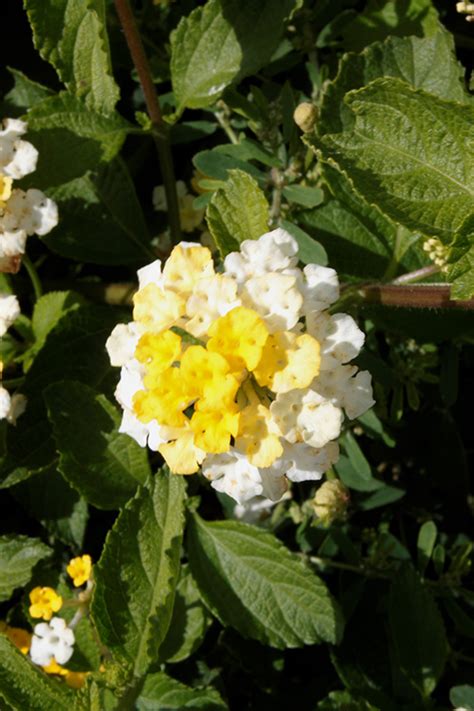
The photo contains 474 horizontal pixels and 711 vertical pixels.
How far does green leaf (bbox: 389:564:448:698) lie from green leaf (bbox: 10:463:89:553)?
1.96 feet

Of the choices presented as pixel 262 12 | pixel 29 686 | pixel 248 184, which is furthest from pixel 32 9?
pixel 29 686

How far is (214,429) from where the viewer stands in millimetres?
1128

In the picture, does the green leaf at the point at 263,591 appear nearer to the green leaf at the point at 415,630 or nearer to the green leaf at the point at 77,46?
the green leaf at the point at 415,630

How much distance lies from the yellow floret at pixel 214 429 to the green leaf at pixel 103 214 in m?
0.77

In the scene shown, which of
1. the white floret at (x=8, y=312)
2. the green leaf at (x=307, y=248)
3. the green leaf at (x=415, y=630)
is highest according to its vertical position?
the white floret at (x=8, y=312)

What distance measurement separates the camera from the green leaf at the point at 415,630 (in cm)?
170

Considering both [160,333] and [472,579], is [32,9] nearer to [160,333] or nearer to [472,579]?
[160,333]

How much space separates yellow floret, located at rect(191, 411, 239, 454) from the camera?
3.68 feet

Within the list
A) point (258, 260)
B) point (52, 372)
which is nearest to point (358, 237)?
point (258, 260)

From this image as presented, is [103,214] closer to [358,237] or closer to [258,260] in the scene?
[358,237]

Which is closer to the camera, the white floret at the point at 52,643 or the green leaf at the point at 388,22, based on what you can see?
the white floret at the point at 52,643

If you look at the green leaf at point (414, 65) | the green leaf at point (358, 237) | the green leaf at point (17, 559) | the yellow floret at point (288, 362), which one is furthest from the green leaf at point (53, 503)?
the green leaf at point (414, 65)

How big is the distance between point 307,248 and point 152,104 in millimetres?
369

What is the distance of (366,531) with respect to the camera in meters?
1.84
